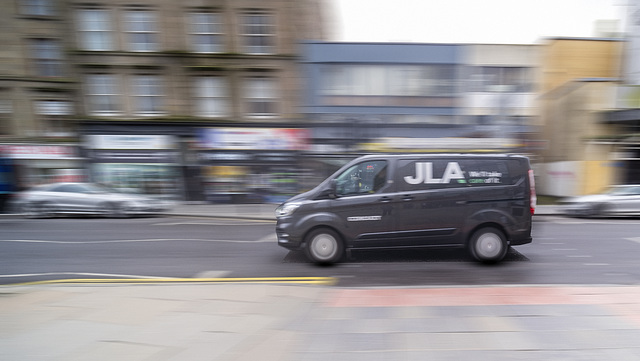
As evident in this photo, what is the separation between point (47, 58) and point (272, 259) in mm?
20331

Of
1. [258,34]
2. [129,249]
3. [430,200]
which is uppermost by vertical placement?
[258,34]

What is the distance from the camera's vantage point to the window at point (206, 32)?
19188 mm

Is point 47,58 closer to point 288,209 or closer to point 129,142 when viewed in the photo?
point 129,142

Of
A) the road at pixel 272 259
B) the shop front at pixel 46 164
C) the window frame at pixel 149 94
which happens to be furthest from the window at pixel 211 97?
the road at pixel 272 259

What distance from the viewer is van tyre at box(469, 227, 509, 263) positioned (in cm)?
664

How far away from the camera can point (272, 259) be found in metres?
7.40

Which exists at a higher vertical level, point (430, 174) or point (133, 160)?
point (430, 174)

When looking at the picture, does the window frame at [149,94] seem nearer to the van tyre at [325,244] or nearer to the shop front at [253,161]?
the shop front at [253,161]

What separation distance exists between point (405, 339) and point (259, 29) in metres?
18.8

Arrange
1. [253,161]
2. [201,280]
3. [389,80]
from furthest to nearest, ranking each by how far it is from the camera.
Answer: [253,161], [389,80], [201,280]

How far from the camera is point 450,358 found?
3.21 m

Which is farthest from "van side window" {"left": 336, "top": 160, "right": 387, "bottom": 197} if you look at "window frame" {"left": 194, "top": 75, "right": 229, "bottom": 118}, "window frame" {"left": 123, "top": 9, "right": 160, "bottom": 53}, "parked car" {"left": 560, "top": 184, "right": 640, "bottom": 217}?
"window frame" {"left": 123, "top": 9, "right": 160, "bottom": 53}

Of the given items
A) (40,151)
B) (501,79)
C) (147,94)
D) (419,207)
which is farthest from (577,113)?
(40,151)

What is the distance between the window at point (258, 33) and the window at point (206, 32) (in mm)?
1350
